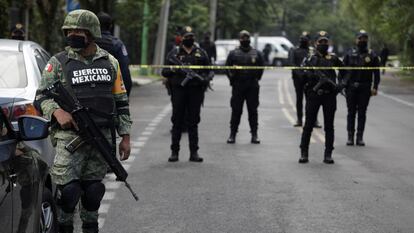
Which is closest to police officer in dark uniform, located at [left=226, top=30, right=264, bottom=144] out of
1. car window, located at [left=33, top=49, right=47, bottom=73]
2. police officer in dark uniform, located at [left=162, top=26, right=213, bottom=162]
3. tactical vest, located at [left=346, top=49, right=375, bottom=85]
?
tactical vest, located at [left=346, top=49, right=375, bottom=85]

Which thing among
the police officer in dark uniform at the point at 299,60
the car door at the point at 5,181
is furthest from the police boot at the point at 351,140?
the car door at the point at 5,181

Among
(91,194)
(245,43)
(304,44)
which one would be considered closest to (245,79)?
(245,43)

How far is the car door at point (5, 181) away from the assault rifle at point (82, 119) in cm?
96

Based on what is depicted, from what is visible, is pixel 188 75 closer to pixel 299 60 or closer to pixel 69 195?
pixel 299 60

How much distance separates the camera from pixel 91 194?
227 inches

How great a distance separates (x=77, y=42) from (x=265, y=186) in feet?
14.0

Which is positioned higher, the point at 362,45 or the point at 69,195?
the point at 362,45

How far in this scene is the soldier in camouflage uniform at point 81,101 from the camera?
565 cm

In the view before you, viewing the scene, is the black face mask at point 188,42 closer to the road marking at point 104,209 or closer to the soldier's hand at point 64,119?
the road marking at point 104,209

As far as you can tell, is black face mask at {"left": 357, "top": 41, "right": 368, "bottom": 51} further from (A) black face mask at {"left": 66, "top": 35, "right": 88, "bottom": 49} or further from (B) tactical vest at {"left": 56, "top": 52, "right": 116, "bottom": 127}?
(A) black face mask at {"left": 66, "top": 35, "right": 88, "bottom": 49}

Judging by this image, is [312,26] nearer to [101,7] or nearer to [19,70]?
[101,7]

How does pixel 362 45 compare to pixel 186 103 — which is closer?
pixel 186 103

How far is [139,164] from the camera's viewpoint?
36.4 ft

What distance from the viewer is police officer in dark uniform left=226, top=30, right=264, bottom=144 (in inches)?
528
